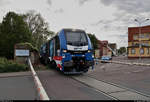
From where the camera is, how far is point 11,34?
71.7 ft

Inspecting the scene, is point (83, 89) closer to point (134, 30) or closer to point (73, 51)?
point (73, 51)

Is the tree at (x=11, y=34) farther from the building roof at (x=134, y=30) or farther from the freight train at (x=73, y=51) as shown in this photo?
the building roof at (x=134, y=30)

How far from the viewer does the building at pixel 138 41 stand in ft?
110

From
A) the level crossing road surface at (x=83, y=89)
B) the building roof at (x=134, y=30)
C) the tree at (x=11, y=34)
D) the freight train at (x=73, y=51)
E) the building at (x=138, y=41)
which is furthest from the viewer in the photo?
the building roof at (x=134, y=30)

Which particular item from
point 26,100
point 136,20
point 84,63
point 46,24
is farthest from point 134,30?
point 26,100

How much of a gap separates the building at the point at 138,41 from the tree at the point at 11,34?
29913 millimetres

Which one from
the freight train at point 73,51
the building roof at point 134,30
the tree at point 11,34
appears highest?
the building roof at point 134,30

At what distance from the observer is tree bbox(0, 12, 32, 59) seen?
69.5 ft

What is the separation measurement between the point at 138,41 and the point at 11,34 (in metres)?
37.8

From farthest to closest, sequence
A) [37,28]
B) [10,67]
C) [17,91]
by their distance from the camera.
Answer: [37,28], [10,67], [17,91]

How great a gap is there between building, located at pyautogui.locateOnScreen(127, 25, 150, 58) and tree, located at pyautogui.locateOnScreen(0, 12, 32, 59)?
2991 cm

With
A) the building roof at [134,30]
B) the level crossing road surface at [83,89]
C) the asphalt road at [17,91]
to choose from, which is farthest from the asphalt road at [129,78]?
the building roof at [134,30]

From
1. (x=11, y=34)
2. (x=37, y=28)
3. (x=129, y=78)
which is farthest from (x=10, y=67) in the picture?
(x=37, y=28)

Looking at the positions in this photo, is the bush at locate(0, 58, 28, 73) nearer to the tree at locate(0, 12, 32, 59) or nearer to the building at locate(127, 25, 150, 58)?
the tree at locate(0, 12, 32, 59)
